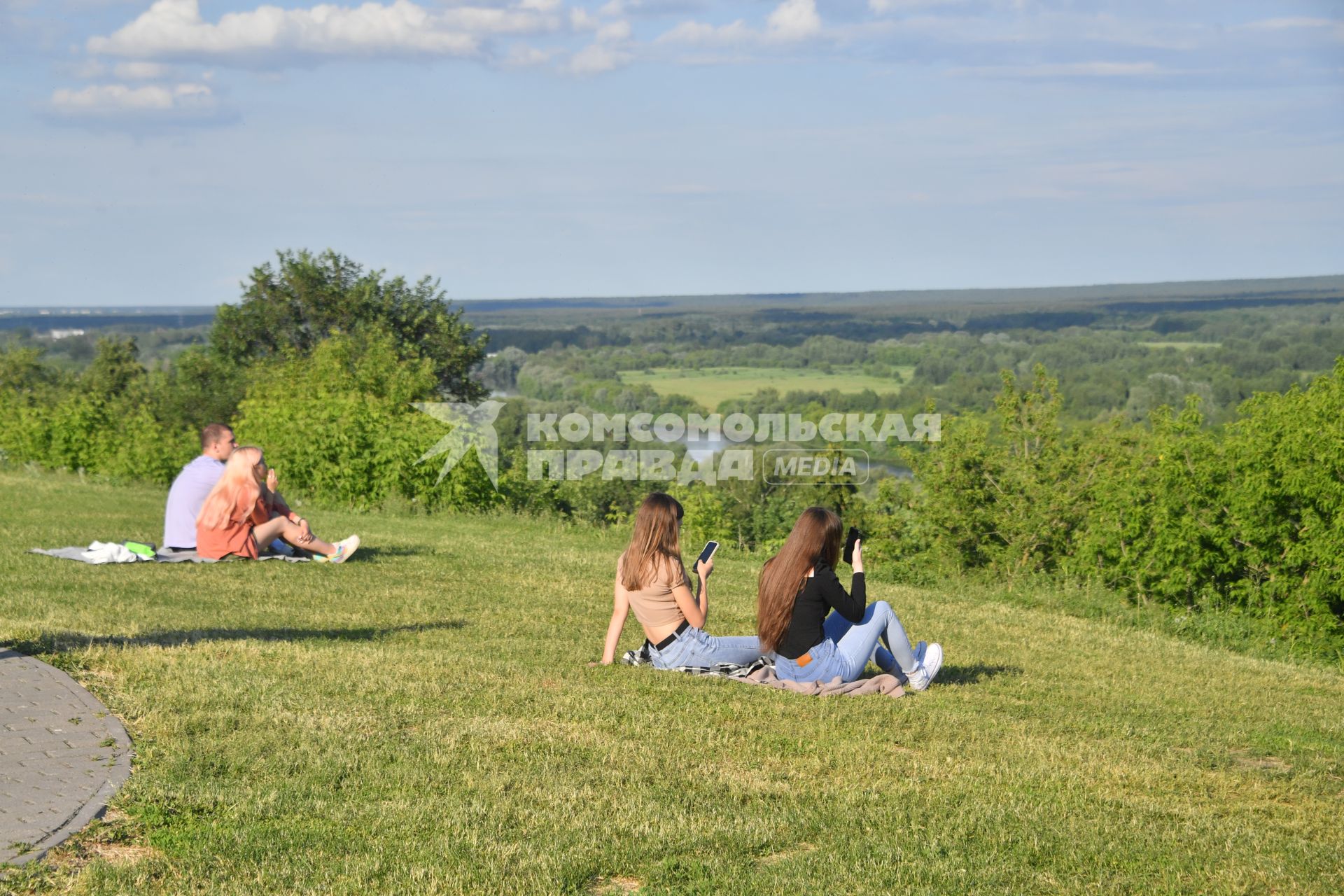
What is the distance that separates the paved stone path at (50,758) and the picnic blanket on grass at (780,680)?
337 cm

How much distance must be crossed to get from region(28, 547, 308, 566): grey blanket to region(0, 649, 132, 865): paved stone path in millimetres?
5222

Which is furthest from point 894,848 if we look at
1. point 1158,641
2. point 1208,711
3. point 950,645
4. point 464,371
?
point 464,371

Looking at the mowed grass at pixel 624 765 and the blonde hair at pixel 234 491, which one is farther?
the blonde hair at pixel 234 491

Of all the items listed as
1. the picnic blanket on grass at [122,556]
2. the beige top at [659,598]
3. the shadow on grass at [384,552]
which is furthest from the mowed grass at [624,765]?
the shadow on grass at [384,552]

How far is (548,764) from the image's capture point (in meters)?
5.82

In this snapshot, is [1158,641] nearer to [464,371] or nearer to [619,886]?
[619,886]

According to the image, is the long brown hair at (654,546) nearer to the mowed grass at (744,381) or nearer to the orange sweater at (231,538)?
the orange sweater at (231,538)

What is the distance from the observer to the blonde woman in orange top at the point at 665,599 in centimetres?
795

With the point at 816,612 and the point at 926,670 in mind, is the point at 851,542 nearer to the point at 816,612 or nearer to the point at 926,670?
the point at 816,612

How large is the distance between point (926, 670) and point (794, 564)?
1.16 metres

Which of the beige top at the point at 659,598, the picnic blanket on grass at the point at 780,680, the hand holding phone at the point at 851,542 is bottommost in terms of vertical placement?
the picnic blanket on grass at the point at 780,680

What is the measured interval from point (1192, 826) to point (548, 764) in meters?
2.85

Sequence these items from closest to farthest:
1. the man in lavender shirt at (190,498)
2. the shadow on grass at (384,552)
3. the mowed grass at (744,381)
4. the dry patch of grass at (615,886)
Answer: the dry patch of grass at (615,886) → the man in lavender shirt at (190,498) → the shadow on grass at (384,552) → the mowed grass at (744,381)

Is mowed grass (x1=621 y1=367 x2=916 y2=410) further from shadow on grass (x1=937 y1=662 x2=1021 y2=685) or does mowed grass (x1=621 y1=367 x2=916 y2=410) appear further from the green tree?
shadow on grass (x1=937 y1=662 x2=1021 y2=685)
